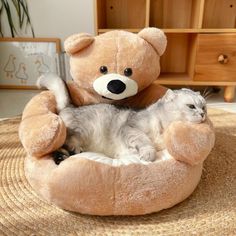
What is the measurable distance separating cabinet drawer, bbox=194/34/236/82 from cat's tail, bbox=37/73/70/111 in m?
0.74

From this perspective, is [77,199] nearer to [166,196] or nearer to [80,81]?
[166,196]

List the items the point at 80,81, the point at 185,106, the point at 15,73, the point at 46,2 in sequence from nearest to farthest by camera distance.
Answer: the point at 185,106 < the point at 80,81 < the point at 46,2 < the point at 15,73

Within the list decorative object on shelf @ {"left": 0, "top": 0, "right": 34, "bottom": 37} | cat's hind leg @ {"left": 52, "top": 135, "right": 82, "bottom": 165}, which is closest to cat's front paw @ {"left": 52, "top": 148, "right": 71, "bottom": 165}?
cat's hind leg @ {"left": 52, "top": 135, "right": 82, "bottom": 165}

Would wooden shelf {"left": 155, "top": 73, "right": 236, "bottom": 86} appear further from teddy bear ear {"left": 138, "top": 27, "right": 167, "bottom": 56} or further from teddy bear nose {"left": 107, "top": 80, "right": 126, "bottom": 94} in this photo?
teddy bear nose {"left": 107, "top": 80, "right": 126, "bottom": 94}

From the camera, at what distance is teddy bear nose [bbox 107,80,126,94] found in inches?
36.9

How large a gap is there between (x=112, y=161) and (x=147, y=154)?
0.33ft

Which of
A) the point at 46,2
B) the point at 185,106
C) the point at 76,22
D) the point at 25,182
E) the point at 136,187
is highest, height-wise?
the point at 46,2

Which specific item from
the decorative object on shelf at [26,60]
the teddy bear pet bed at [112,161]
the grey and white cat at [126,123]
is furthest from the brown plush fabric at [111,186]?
the decorative object on shelf at [26,60]

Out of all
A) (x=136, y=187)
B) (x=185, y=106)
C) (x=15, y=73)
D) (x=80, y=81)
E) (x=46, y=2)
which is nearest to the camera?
(x=136, y=187)

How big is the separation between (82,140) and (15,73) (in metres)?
1.09

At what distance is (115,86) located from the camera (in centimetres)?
94

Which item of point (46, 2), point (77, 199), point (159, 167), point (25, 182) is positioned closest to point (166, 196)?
point (159, 167)

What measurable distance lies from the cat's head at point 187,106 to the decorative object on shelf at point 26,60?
1047 mm

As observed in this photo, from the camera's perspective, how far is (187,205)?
0.83 meters
